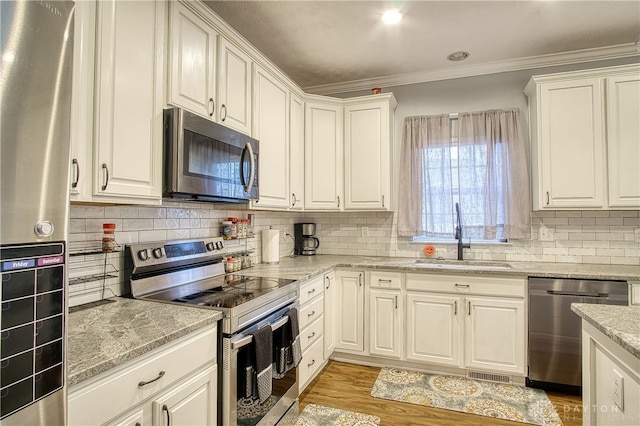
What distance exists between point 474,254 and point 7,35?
10.9ft

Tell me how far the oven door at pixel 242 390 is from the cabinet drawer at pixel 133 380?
4.7 inches

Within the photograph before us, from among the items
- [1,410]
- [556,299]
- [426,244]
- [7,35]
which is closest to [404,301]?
[426,244]

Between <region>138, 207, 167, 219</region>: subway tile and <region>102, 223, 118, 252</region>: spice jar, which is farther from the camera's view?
<region>138, 207, 167, 219</region>: subway tile

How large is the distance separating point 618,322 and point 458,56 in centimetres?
250

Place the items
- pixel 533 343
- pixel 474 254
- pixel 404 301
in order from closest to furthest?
1. pixel 533 343
2. pixel 404 301
3. pixel 474 254

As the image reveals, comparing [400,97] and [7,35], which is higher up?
[400,97]

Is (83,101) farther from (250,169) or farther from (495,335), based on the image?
(495,335)

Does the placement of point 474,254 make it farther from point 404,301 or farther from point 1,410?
point 1,410

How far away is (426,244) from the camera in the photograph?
10.9 feet

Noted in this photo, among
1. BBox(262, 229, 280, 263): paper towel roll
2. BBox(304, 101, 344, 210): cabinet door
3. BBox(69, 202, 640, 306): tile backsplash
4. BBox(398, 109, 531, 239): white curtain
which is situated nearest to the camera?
BBox(69, 202, 640, 306): tile backsplash

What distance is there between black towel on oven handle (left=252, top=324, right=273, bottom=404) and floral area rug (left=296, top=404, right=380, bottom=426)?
1.97 ft

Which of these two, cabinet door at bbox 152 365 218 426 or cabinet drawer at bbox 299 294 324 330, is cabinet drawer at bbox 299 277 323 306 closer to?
cabinet drawer at bbox 299 294 324 330

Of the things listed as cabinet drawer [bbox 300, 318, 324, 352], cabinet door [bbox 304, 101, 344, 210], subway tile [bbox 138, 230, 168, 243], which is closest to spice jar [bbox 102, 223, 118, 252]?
subway tile [bbox 138, 230, 168, 243]

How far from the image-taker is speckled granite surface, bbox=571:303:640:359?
101cm
